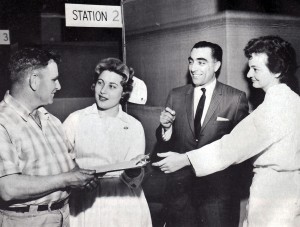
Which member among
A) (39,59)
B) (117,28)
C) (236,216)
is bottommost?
(236,216)

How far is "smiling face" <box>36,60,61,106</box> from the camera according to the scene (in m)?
1.15

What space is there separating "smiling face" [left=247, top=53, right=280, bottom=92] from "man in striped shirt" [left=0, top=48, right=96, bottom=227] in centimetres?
67

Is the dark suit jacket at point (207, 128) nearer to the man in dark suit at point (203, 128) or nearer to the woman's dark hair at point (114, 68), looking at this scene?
the man in dark suit at point (203, 128)

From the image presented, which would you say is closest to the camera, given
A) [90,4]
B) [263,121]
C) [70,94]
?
[263,121]

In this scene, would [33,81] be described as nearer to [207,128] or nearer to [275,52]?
[207,128]

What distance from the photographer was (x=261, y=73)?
4.09ft

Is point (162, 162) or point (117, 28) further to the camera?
point (117, 28)

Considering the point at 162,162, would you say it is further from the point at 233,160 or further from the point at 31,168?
the point at 31,168

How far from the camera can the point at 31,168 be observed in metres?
1.12

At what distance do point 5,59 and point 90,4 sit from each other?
42cm

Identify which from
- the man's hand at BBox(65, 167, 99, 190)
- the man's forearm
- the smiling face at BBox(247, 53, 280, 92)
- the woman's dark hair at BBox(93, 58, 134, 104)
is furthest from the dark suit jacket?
the man's forearm

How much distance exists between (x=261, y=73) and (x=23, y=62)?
81 centimetres

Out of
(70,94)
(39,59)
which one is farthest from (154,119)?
(39,59)

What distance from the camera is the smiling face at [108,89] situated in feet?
4.61
